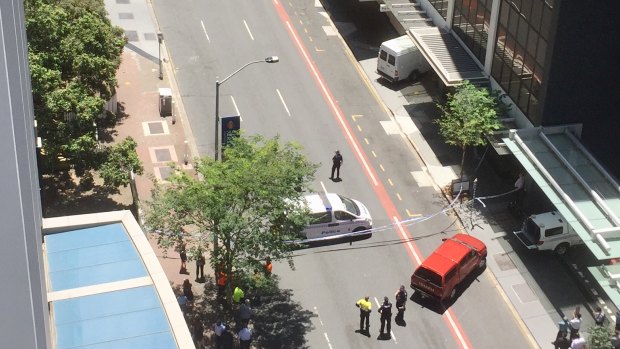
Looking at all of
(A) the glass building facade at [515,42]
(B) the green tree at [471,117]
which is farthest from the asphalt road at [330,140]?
(A) the glass building facade at [515,42]

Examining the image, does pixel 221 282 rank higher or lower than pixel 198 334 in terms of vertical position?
higher

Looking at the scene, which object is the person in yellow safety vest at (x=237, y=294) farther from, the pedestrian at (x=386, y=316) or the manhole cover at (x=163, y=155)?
the manhole cover at (x=163, y=155)

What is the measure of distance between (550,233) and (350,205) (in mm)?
9699

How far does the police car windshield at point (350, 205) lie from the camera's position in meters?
45.3

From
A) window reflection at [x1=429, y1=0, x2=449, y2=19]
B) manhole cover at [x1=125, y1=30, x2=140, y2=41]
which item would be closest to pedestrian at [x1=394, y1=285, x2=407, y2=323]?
window reflection at [x1=429, y1=0, x2=449, y2=19]

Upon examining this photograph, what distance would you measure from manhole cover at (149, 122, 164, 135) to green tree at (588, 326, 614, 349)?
2647 centimetres

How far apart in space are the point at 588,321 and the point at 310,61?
26.9 meters

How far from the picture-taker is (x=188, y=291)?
39.9 metres

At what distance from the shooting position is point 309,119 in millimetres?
54375

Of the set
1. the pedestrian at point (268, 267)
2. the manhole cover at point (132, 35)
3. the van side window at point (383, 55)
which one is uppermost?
the van side window at point (383, 55)

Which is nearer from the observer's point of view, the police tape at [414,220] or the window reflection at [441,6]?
the police tape at [414,220]

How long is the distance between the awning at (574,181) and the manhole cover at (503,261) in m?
4.01

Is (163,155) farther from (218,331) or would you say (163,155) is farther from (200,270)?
(218,331)

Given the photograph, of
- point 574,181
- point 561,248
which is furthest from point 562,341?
point 574,181
